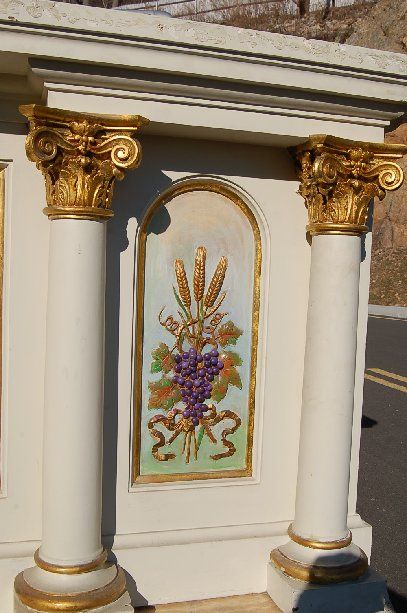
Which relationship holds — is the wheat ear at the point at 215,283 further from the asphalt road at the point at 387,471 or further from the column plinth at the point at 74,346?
the asphalt road at the point at 387,471

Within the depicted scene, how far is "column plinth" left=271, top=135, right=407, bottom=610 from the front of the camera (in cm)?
353

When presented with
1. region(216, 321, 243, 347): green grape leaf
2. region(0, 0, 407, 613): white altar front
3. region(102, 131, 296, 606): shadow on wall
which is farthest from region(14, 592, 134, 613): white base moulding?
region(216, 321, 243, 347): green grape leaf

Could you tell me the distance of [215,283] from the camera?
3.62 metres

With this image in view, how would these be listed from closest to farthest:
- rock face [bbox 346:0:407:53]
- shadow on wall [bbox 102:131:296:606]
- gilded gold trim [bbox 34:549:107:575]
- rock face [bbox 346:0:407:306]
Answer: gilded gold trim [bbox 34:549:107:575] → shadow on wall [bbox 102:131:296:606] → rock face [bbox 346:0:407:306] → rock face [bbox 346:0:407:53]

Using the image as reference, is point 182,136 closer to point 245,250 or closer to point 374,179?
point 245,250

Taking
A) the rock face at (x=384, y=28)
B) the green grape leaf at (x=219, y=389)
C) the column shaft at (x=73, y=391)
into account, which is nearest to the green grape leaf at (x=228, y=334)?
the green grape leaf at (x=219, y=389)

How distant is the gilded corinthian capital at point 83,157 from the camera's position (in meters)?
3.03

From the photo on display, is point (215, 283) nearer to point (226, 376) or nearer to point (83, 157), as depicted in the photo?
point (226, 376)

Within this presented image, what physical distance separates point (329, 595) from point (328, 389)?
107 centimetres

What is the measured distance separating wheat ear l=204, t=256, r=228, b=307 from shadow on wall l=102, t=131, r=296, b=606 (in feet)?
1.22

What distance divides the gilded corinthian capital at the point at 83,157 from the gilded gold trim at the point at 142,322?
404 millimetres

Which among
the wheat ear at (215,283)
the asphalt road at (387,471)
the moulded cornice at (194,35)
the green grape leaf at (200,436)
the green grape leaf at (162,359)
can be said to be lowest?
the asphalt road at (387,471)

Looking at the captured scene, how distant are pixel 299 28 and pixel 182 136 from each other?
35724mm

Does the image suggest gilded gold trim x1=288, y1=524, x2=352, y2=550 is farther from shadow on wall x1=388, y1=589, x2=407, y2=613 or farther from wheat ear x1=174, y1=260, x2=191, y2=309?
wheat ear x1=174, y1=260, x2=191, y2=309
